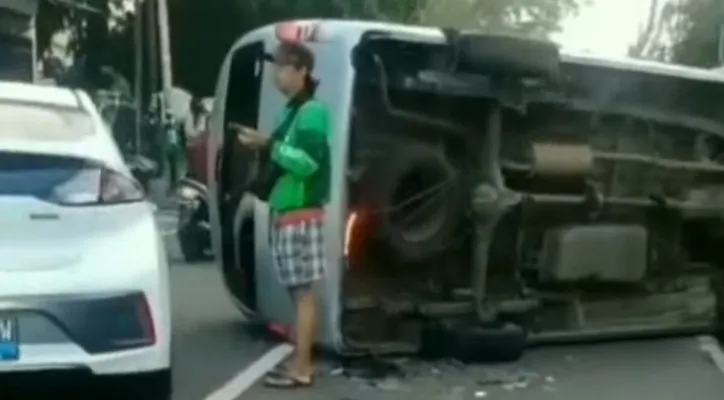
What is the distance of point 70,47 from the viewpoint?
46500mm

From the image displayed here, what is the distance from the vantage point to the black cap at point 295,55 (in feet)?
32.7

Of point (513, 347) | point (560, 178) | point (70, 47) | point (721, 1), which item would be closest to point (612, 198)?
point (560, 178)

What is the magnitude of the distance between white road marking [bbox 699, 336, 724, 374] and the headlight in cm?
785

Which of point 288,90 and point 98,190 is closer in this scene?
point 98,190

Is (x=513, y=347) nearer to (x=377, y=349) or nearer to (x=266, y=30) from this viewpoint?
(x=377, y=349)

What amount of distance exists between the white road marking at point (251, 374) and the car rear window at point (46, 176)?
199 cm

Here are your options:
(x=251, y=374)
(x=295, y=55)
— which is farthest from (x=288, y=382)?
(x=295, y=55)

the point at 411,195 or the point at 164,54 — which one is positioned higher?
the point at 411,195

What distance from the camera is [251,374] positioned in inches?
409

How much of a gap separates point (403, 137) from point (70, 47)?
36.6 m

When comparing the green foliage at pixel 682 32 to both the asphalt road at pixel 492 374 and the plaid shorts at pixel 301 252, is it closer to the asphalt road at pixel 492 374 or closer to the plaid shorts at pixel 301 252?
the asphalt road at pixel 492 374

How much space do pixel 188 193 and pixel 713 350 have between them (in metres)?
8.68

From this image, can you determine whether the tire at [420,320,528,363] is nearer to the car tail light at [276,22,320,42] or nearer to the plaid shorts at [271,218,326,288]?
the plaid shorts at [271,218,326,288]

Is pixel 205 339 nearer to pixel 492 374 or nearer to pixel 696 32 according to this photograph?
pixel 492 374
